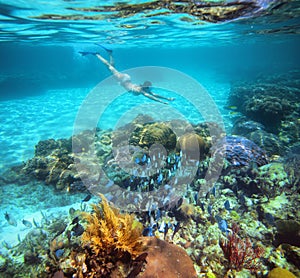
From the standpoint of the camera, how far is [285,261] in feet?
12.9

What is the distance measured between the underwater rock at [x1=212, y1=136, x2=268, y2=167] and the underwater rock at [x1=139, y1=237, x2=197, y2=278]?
4.91 metres

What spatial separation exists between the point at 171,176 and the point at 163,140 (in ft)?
5.79

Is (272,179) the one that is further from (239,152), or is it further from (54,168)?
(54,168)

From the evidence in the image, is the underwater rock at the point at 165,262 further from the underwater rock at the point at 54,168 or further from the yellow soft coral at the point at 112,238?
the underwater rock at the point at 54,168

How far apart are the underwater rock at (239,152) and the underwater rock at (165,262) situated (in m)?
4.91

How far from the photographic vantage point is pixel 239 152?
7.86 m

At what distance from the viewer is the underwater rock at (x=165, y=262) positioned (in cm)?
325

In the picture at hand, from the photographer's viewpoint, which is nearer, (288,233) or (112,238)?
(112,238)

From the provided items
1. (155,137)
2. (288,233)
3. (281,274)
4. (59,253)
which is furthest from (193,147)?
(59,253)

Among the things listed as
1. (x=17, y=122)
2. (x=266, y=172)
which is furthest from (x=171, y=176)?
(x=17, y=122)

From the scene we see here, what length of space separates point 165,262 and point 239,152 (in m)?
5.85

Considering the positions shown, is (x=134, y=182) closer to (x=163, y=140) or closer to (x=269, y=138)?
(x=163, y=140)

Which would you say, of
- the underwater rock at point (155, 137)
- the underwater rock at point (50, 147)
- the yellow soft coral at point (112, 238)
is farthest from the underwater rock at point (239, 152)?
the underwater rock at point (50, 147)

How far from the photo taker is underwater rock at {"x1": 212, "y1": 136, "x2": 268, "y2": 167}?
24.9ft
